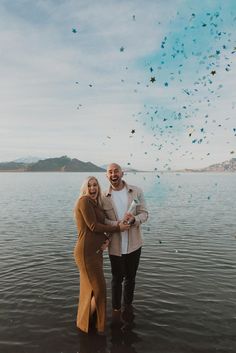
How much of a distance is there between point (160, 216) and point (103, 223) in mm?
21864

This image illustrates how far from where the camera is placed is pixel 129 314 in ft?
29.6

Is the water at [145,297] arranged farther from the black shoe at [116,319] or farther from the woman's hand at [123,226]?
the woman's hand at [123,226]

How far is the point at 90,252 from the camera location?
24.6 feet

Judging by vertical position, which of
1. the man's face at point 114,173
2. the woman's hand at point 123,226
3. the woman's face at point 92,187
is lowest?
the woman's hand at point 123,226

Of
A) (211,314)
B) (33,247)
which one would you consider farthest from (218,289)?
(33,247)

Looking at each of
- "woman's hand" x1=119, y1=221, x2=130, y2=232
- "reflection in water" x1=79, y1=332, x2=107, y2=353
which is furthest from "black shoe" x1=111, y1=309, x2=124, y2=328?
"woman's hand" x1=119, y1=221, x2=130, y2=232

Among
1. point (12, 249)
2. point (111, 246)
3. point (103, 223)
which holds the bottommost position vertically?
point (12, 249)

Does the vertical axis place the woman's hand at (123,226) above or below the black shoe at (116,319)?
above

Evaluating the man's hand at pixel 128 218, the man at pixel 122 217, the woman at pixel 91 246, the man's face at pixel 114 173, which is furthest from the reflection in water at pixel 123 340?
the man's face at pixel 114 173

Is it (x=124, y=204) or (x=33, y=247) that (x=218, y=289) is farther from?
(x=33, y=247)

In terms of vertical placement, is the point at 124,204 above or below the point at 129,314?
above

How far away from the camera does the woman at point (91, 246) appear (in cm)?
738

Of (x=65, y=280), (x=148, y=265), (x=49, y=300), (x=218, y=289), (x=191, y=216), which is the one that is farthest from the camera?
(x=191, y=216)

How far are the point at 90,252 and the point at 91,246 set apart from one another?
0.41 feet
